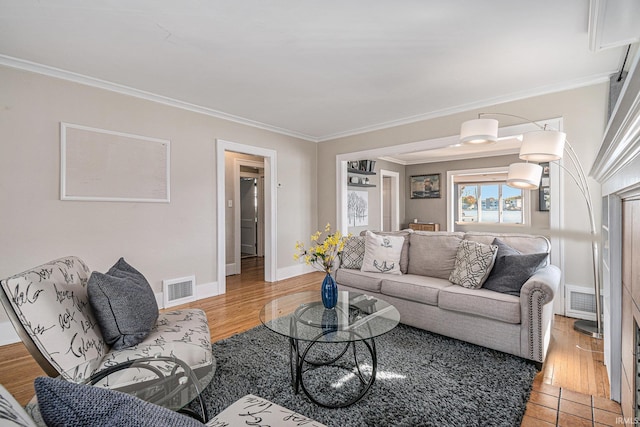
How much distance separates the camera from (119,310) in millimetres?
1685

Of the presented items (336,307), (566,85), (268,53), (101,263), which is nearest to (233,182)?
(101,263)

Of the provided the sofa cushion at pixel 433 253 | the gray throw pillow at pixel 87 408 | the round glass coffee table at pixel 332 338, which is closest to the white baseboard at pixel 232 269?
the round glass coffee table at pixel 332 338

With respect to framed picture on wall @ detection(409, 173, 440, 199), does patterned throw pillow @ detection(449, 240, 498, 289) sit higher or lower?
lower

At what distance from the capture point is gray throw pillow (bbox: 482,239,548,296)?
2.52m

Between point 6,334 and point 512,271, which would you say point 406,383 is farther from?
point 6,334

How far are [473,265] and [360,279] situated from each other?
3.68 ft

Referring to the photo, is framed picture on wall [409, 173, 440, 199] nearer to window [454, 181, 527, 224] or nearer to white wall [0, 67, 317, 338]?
window [454, 181, 527, 224]

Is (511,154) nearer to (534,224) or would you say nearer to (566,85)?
(534,224)

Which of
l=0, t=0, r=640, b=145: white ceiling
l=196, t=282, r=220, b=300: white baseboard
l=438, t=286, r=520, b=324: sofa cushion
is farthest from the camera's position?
l=196, t=282, r=220, b=300: white baseboard

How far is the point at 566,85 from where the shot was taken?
334cm

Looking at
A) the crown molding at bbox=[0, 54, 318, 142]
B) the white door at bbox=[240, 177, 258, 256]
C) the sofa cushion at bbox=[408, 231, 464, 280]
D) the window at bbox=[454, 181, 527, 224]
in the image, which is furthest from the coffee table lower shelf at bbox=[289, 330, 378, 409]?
the window at bbox=[454, 181, 527, 224]

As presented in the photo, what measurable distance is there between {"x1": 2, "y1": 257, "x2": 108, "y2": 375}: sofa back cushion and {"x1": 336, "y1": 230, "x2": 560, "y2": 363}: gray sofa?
7.73ft

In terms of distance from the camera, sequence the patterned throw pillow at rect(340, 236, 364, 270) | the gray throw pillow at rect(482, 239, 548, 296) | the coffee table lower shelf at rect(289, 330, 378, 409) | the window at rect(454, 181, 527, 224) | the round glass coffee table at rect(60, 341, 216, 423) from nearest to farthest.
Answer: the round glass coffee table at rect(60, 341, 216, 423) → the coffee table lower shelf at rect(289, 330, 378, 409) → the gray throw pillow at rect(482, 239, 548, 296) → the patterned throw pillow at rect(340, 236, 364, 270) → the window at rect(454, 181, 527, 224)

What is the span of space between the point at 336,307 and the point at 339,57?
2.14 metres
